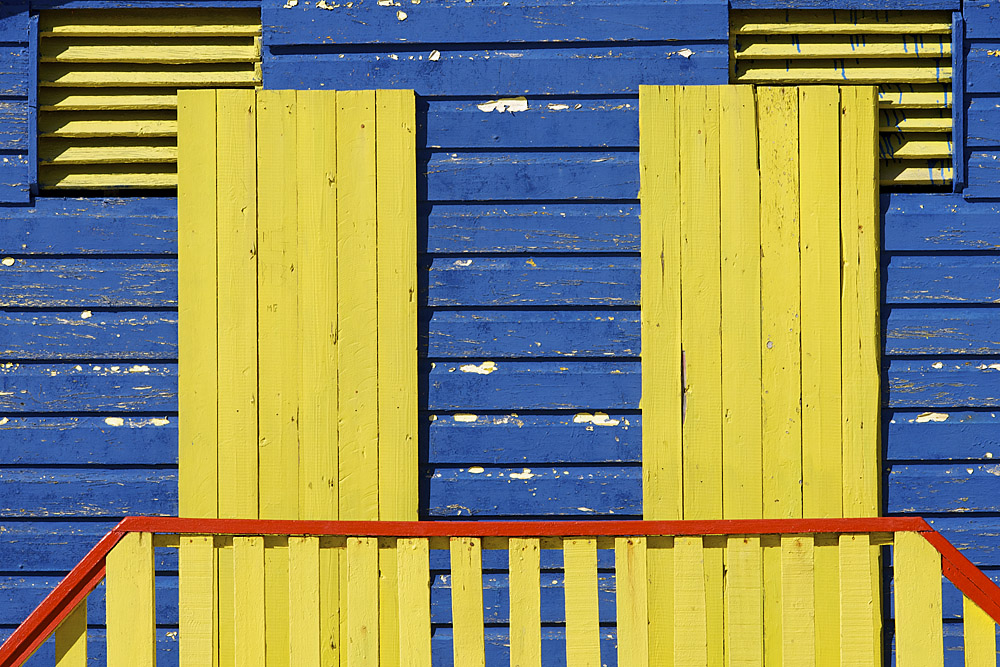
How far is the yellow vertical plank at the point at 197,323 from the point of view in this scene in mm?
2910

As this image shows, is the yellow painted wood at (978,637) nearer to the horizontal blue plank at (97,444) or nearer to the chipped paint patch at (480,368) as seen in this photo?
the chipped paint patch at (480,368)

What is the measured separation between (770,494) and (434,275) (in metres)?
1.58

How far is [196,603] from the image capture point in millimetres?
2346

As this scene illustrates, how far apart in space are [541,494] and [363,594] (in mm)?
947

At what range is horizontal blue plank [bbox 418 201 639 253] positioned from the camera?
3062 millimetres

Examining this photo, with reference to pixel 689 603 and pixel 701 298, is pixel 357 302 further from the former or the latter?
pixel 689 603

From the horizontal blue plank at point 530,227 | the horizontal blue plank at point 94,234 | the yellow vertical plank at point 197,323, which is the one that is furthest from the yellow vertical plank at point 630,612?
the horizontal blue plank at point 94,234

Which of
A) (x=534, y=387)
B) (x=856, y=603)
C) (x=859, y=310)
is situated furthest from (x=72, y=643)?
(x=859, y=310)

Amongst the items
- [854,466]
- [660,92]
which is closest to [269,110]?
[660,92]

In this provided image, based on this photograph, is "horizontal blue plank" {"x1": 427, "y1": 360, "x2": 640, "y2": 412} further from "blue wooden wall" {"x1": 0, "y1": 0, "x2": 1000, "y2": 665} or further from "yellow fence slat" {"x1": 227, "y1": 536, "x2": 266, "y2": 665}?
"yellow fence slat" {"x1": 227, "y1": 536, "x2": 266, "y2": 665}

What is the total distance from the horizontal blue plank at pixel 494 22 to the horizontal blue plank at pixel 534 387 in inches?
53.6

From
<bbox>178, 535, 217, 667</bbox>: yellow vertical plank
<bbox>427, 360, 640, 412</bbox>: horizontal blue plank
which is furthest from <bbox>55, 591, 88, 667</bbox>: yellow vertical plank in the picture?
<bbox>427, 360, 640, 412</bbox>: horizontal blue plank

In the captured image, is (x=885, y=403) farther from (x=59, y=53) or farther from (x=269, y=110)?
(x=59, y=53)

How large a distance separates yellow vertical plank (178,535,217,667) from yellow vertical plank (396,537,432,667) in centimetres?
60
